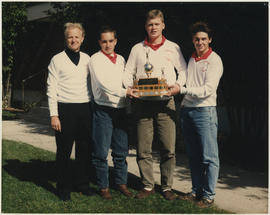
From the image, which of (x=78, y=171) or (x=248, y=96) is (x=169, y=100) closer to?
(x=78, y=171)

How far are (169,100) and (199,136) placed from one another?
577 mm

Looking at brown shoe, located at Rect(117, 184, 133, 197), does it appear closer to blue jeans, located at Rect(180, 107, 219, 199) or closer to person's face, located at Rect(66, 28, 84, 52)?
blue jeans, located at Rect(180, 107, 219, 199)

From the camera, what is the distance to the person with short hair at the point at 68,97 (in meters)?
4.10

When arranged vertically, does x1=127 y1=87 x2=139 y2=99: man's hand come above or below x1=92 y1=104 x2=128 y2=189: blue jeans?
above

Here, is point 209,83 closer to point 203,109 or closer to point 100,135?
point 203,109

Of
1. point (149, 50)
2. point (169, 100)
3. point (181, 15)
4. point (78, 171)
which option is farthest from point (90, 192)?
point (181, 15)

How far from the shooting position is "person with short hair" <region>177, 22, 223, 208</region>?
3908 millimetres

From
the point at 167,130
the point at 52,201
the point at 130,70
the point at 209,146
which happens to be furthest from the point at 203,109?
the point at 52,201

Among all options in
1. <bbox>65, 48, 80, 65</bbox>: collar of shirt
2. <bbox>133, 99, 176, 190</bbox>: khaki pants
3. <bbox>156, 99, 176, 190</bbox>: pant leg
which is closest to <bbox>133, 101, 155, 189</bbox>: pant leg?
<bbox>133, 99, 176, 190</bbox>: khaki pants

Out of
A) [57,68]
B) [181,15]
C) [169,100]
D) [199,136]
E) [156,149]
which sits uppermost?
[181,15]

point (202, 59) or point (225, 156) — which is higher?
point (202, 59)

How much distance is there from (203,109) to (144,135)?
80 centimetres

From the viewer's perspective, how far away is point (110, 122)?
168 inches

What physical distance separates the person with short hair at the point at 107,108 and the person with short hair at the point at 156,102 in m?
0.16
